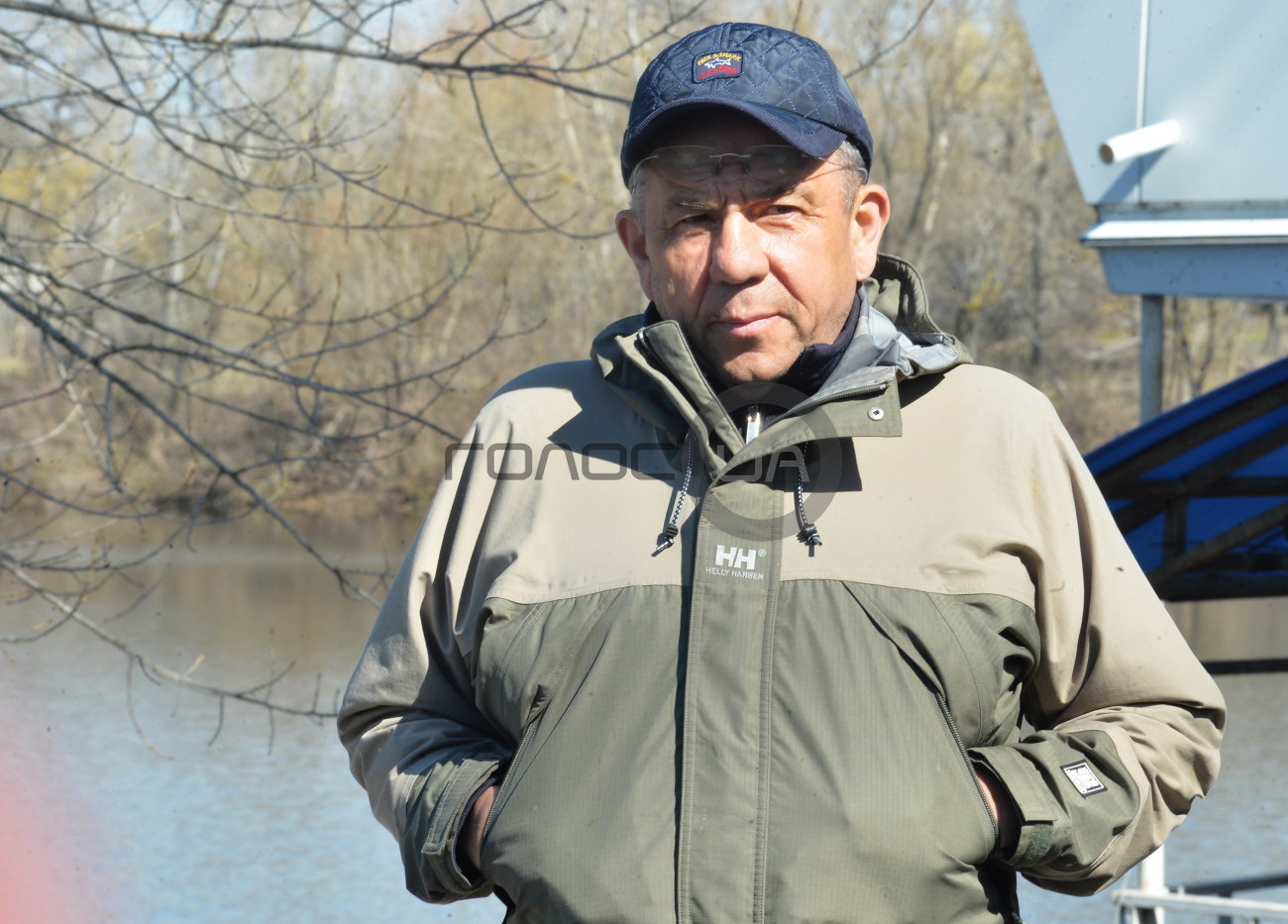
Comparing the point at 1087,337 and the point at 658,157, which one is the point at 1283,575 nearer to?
the point at 658,157

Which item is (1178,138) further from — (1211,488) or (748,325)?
(748,325)

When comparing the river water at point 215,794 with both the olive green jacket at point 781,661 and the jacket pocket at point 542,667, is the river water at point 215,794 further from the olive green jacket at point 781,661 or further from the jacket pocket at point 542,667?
the jacket pocket at point 542,667

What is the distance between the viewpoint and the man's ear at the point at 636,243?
193 cm

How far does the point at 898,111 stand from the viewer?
23.2 metres

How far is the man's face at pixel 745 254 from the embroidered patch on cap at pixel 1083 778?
0.60 metres

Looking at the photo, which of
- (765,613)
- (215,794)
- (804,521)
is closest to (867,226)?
(804,521)

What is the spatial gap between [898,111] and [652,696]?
22741 millimetres

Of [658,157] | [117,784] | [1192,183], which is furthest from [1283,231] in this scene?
[117,784]

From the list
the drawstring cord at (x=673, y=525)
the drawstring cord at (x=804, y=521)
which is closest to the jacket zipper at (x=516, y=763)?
the drawstring cord at (x=673, y=525)

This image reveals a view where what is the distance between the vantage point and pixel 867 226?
1960 millimetres

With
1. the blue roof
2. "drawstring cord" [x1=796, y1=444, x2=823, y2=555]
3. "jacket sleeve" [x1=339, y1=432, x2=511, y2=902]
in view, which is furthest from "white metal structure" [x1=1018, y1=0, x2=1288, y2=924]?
"jacket sleeve" [x1=339, y1=432, x2=511, y2=902]

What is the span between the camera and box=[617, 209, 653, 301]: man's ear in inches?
76.0

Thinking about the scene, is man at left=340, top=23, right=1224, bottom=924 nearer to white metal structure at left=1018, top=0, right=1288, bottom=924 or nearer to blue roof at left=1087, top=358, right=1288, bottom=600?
blue roof at left=1087, top=358, right=1288, bottom=600

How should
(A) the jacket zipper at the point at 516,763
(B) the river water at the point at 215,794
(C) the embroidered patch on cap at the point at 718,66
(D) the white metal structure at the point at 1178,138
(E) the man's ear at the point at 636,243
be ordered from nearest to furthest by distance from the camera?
(A) the jacket zipper at the point at 516,763 < (C) the embroidered patch on cap at the point at 718,66 < (E) the man's ear at the point at 636,243 < (D) the white metal structure at the point at 1178,138 < (B) the river water at the point at 215,794
